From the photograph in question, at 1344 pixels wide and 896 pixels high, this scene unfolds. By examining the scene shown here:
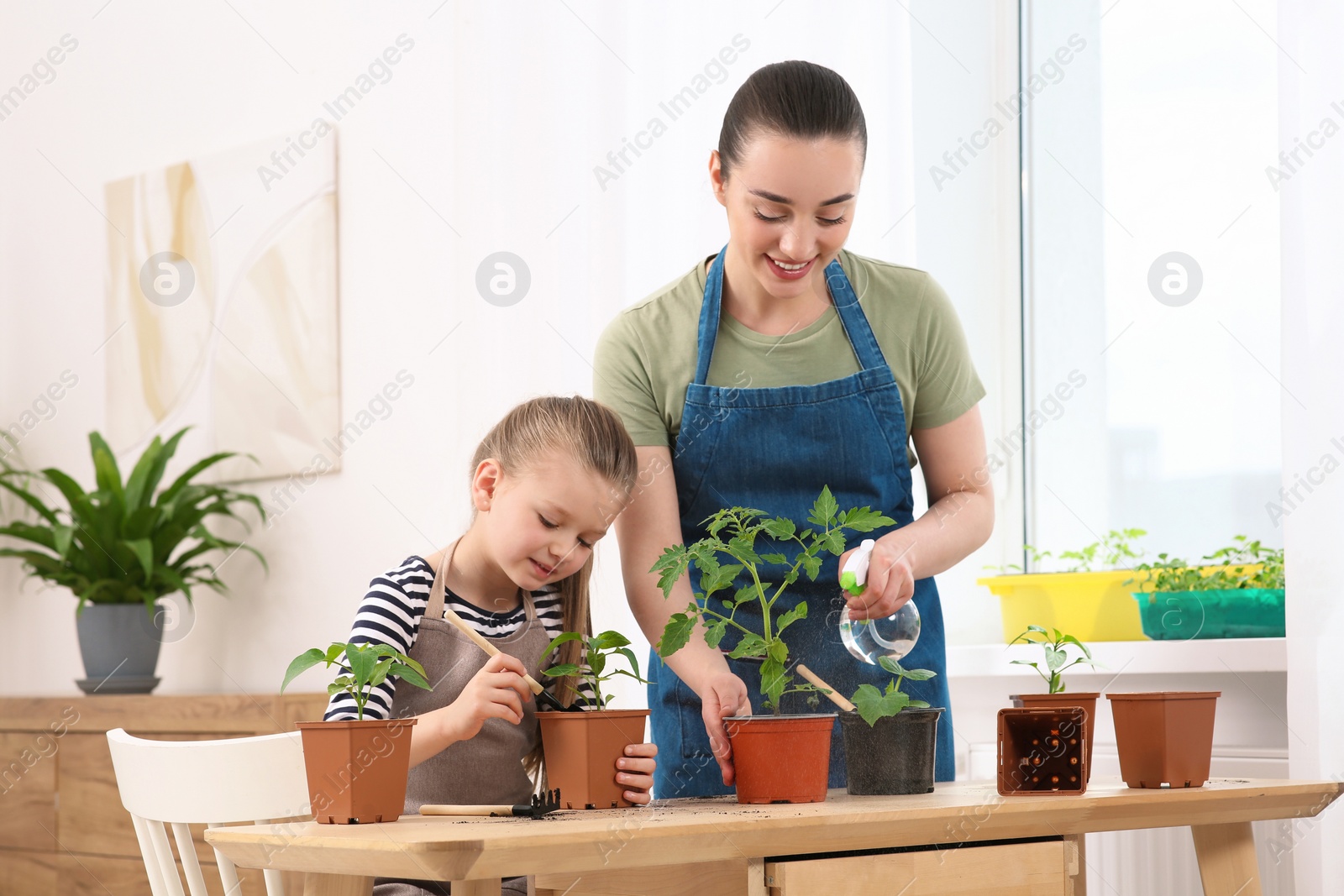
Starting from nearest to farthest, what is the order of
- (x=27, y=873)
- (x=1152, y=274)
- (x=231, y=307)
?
(x=1152, y=274) < (x=27, y=873) < (x=231, y=307)

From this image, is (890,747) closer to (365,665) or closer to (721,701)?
(721,701)

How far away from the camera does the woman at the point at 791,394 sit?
4.54 ft

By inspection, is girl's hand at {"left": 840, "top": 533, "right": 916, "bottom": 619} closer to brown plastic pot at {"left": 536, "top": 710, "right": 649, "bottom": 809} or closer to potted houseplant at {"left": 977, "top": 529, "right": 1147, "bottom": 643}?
brown plastic pot at {"left": 536, "top": 710, "right": 649, "bottom": 809}

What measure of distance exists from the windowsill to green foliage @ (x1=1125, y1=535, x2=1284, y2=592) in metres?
0.10

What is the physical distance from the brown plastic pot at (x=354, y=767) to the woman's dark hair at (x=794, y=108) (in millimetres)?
721

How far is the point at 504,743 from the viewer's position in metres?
1.38

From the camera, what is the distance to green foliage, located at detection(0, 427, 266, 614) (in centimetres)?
316

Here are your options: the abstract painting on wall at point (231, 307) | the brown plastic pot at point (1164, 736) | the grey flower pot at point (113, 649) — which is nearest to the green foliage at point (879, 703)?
the brown plastic pot at point (1164, 736)

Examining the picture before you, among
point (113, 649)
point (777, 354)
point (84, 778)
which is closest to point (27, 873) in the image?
point (84, 778)

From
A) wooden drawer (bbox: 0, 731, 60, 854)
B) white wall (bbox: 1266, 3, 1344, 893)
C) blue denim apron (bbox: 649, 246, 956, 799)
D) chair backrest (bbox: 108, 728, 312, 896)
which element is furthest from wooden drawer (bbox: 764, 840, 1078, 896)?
wooden drawer (bbox: 0, 731, 60, 854)

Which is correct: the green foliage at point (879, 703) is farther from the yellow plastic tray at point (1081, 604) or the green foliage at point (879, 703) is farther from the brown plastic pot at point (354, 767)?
the yellow plastic tray at point (1081, 604)

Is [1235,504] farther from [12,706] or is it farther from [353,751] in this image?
[12,706]

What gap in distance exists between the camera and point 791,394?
57.9 inches

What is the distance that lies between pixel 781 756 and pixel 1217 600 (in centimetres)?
131
